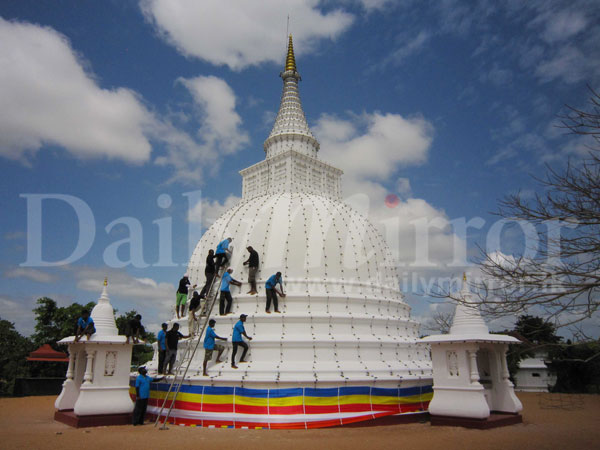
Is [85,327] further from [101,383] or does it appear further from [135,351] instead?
[135,351]

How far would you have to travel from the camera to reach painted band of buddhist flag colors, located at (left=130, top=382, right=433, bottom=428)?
52.7ft

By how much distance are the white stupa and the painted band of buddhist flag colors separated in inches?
1.5

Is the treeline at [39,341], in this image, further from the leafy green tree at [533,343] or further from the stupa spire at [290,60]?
the leafy green tree at [533,343]

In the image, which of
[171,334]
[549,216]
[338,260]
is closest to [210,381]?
[171,334]

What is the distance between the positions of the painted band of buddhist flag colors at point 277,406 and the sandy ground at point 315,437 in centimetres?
79

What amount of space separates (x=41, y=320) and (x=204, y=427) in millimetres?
32313

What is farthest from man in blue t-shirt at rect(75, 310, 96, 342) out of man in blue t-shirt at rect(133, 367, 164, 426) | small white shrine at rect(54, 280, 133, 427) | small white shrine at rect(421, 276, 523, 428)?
small white shrine at rect(421, 276, 523, 428)

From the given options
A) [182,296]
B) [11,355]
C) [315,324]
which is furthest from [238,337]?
[11,355]

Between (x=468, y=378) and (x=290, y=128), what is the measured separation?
20.8 m

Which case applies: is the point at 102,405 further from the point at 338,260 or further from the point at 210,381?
the point at 338,260

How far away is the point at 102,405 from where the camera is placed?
16547 millimetres

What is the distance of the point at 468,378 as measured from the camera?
631 inches

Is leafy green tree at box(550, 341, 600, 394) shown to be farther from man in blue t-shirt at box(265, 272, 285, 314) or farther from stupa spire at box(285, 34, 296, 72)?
stupa spire at box(285, 34, 296, 72)

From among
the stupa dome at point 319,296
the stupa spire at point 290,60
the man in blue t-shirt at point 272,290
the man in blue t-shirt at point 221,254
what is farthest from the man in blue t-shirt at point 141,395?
the stupa spire at point 290,60
